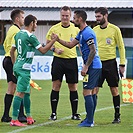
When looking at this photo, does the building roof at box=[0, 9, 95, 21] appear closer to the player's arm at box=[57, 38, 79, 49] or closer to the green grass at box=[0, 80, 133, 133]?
the green grass at box=[0, 80, 133, 133]

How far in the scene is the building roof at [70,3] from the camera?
119 feet

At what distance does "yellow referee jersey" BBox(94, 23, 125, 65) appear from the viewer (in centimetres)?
1097

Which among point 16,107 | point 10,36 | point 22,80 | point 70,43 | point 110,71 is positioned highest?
point 10,36

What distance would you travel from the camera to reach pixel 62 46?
37.5 ft

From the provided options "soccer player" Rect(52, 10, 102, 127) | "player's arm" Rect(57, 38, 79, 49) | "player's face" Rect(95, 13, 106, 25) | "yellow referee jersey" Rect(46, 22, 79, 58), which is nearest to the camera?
"soccer player" Rect(52, 10, 102, 127)

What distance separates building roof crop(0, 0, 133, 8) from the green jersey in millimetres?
25823

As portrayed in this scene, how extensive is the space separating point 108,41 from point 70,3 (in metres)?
26.6

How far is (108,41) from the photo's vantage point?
11.0 m

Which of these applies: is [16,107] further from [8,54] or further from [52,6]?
[52,6]

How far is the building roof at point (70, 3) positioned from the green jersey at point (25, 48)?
25.8 metres

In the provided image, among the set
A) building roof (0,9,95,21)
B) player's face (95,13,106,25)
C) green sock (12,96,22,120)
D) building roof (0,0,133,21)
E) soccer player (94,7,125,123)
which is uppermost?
building roof (0,0,133,21)

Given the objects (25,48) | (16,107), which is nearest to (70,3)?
(25,48)

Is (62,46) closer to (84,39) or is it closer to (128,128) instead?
(84,39)

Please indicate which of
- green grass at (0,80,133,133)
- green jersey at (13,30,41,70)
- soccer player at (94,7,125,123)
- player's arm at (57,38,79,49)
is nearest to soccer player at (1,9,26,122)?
green grass at (0,80,133,133)
